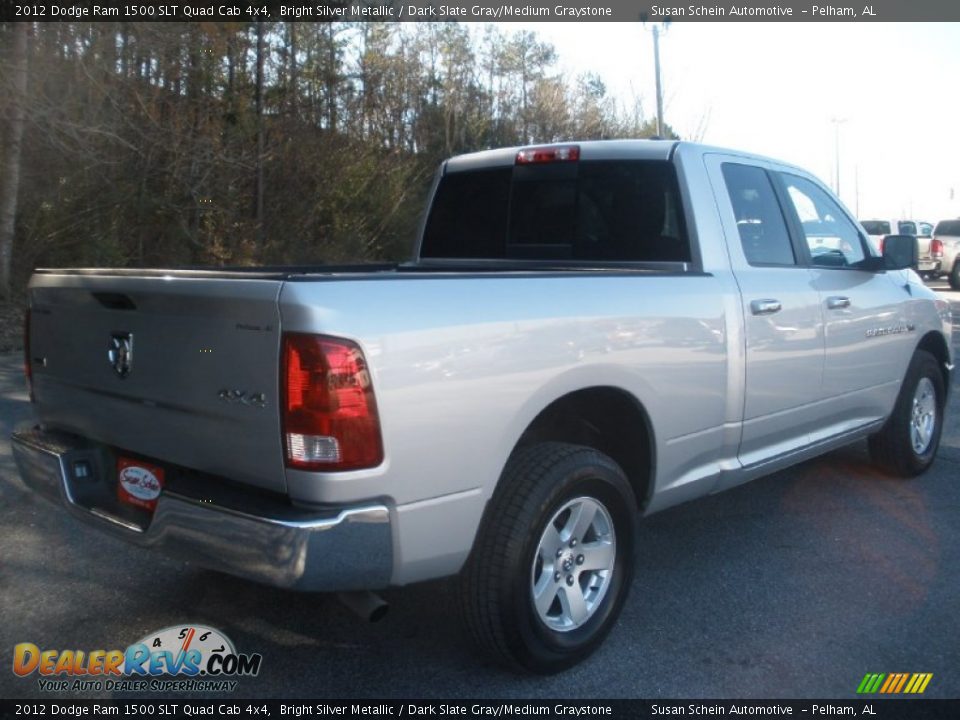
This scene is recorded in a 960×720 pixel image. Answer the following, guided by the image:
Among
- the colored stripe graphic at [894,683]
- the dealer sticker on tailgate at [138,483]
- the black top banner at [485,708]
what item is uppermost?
the dealer sticker on tailgate at [138,483]

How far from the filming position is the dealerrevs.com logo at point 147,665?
3.26 meters

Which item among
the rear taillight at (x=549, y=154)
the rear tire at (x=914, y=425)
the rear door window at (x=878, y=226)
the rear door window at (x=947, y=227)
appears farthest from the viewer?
the rear door window at (x=878, y=226)

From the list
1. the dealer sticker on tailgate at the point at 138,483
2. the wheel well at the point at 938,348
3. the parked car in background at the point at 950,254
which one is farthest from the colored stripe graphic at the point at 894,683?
the parked car in background at the point at 950,254

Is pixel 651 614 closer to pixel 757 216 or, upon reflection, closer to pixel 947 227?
pixel 757 216

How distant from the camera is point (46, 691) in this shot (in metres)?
3.19

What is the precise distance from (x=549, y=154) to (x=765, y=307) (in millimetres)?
1312

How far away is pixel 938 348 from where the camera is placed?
6.05 m

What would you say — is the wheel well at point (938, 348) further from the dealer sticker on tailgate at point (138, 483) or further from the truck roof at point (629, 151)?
the dealer sticker on tailgate at point (138, 483)

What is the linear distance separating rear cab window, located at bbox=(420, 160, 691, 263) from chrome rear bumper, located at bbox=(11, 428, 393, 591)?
213 cm

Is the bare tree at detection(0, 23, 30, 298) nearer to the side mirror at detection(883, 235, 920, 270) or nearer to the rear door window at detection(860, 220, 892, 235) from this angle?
the side mirror at detection(883, 235, 920, 270)

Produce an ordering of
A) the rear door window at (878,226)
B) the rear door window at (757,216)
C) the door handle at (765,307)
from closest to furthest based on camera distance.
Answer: the door handle at (765,307)
the rear door window at (757,216)
the rear door window at (878,226)

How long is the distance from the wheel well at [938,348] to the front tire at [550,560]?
10.6ft

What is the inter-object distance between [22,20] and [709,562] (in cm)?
1222

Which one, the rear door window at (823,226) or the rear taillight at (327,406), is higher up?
the rear door window at (823,226)
